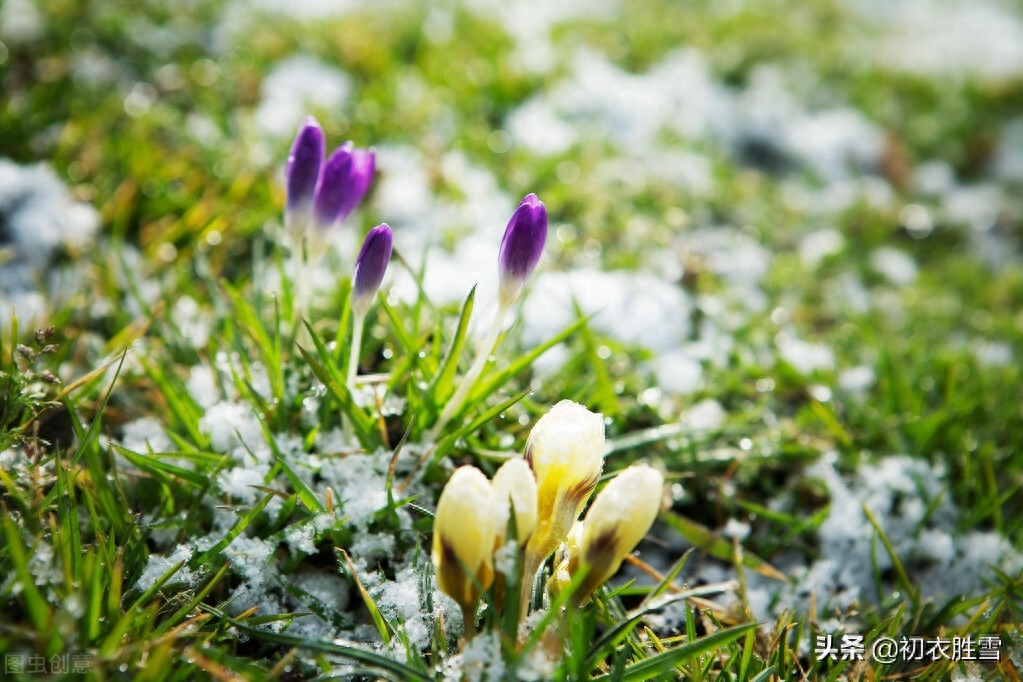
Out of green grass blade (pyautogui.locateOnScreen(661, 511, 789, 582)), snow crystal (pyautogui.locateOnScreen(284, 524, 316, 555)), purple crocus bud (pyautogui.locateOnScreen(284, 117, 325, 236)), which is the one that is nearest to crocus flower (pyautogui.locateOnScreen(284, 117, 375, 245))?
purple crocus bud (pyautogui.locateOnScreen(284, 117, 325, 236))

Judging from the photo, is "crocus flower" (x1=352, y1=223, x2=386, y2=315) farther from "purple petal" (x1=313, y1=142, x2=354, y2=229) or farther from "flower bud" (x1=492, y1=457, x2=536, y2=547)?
"flower bud" (x1=492, y1=457, x2=536, y2=547)

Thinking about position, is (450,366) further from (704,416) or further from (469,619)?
(704,416)

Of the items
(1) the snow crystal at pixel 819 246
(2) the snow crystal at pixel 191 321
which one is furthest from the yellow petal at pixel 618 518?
(1) the snow crystal at pixel 819 246

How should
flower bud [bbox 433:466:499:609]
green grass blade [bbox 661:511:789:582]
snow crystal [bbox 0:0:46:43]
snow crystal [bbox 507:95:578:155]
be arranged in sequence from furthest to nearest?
snow crystal [bbox 507:95:578:155] → snow crystal [bbox 0:0:46:43] → green grass blade [bbox 661:511:789:582] → flower bud [bbox 433:466:499:609]

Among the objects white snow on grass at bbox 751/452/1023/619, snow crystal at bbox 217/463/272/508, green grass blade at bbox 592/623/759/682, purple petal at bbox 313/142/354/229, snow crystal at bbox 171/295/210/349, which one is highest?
purple petal at bbox 313/142/354/229

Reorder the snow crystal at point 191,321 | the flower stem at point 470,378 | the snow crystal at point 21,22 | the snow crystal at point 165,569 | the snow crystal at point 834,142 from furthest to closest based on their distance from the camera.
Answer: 1. the snow crystal at point 834,142
2. the snow crystal at point 21,22
3. the snow crystal at point 191,321
4. the flower stem at point 470,378
5. the snow crystal at point 165,569

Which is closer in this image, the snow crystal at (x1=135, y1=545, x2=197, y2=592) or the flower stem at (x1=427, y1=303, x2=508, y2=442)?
the snow crystal at (x1=135, y1=545, x2=197, y2=592)

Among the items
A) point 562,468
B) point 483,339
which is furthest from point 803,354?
point 562,468

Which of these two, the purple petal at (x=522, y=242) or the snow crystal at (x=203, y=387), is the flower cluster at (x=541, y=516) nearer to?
the purple petal at (x=522, y=242)
